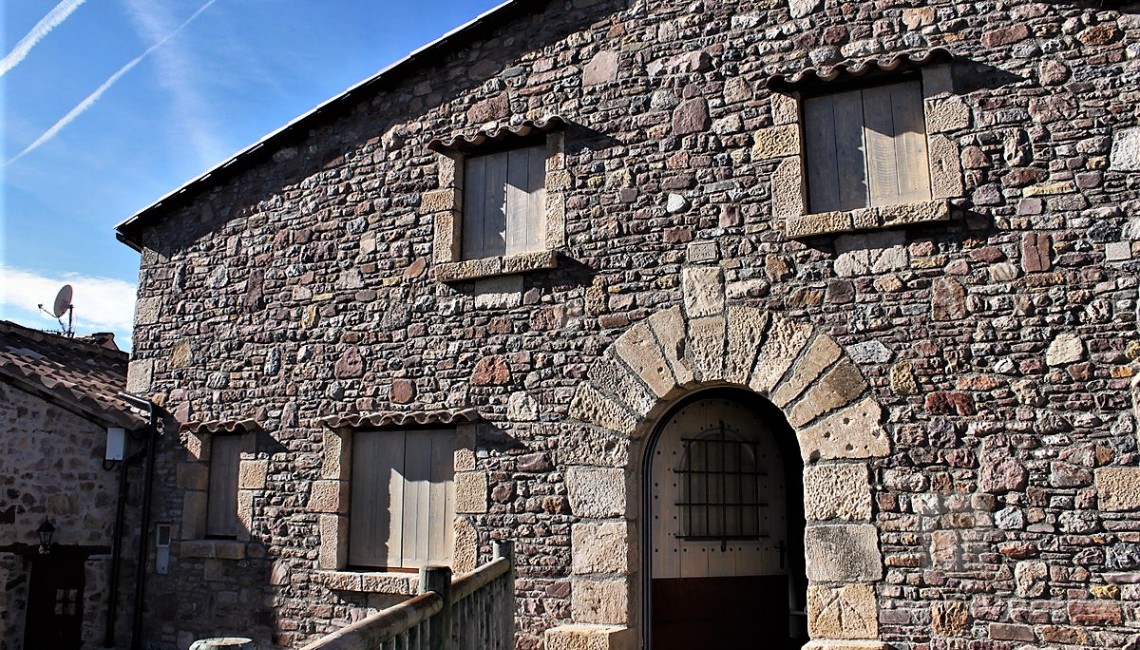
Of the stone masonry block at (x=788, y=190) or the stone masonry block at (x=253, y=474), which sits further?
the stone masonry block at (x=253, y=474)

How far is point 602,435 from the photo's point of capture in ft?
21.0

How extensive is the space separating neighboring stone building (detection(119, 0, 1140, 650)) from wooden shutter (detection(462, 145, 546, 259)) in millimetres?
22

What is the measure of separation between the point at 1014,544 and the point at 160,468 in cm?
686

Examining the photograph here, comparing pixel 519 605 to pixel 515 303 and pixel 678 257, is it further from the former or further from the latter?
pixel 678 257

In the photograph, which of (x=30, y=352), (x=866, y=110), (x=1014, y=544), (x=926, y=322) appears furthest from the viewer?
(x=30, y=352)

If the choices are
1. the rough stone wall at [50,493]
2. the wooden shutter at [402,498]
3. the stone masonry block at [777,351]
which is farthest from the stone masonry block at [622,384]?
the rough stone wall at [50,493]

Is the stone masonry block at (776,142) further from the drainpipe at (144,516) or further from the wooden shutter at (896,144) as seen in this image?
the drainpipe at (144,516)

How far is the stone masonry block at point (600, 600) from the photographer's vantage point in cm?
612

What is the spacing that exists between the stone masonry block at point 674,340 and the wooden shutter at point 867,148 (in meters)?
1.20

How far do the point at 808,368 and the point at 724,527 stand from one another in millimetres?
1378

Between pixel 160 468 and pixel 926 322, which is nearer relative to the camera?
pixel 926 322

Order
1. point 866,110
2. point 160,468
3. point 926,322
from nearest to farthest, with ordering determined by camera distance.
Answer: point 926,322 → point 866,110 → point 160,468

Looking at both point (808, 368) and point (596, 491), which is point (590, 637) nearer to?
point (596, 491)

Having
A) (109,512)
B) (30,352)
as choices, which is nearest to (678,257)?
(109,512)
